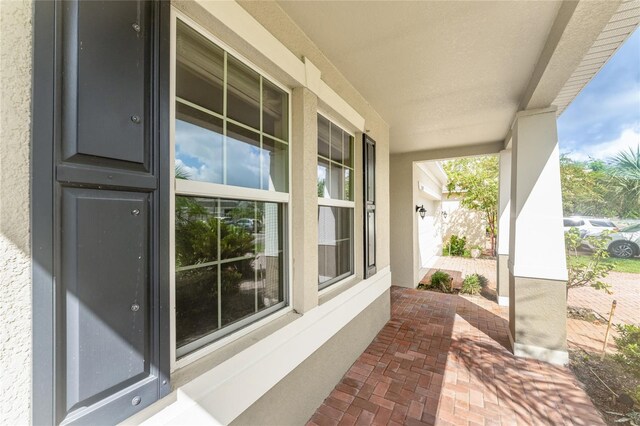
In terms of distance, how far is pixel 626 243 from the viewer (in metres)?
4.04

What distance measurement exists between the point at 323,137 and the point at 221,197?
1.56 m

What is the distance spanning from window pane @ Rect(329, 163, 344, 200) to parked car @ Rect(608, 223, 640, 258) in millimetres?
4233

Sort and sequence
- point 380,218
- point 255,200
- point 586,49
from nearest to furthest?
1. point 255,200
2. point 586,49
3. point 380,218

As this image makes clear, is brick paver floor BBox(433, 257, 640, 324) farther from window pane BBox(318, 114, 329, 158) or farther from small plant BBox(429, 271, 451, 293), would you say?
window pane BBox(318, 114, 329, 158)

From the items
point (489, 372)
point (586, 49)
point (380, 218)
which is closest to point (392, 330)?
point (489, 372)

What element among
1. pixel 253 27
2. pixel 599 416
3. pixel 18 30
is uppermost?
pixel 253 27

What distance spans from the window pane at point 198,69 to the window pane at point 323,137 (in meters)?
1.26

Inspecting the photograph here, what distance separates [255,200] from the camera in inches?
72.8

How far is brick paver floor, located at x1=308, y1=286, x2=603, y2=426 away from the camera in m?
2.27

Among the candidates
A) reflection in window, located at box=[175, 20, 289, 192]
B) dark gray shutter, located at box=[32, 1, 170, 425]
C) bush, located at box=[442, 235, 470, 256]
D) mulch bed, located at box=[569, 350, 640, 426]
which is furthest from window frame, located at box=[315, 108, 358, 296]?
bush, located at box=[442, 235, 470, 256]

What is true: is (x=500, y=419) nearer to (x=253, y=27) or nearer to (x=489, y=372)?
(x=489, y=372)

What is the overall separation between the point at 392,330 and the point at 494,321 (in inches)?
69.8

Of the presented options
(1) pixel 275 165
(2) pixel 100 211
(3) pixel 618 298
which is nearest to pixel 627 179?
(3) pixel 618 298

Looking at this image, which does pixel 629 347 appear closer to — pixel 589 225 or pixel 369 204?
pixel 589 225
